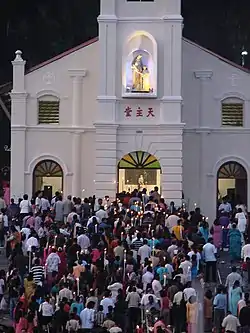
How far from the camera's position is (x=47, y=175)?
4409 centimetres

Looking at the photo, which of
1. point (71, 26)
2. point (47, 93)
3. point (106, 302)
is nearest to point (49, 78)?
point (47, 93)

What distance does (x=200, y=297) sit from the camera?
25.7 m

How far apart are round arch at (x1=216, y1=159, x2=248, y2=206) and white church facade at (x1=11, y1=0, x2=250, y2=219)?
0.04m

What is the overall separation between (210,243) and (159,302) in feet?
15.6

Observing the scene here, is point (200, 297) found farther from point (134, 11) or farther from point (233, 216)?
point (134, 11)

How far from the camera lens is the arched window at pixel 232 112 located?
44.3 metres

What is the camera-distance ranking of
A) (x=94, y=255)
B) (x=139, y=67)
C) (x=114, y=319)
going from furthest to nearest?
(x=139, y=67), (x=94, y=255), (x=114, y=319)

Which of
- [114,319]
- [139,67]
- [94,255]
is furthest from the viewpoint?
[139,67]

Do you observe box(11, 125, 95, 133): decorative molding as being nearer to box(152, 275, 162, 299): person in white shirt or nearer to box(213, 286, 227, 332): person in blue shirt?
box(152, 275, 162, 299): person in white shirt

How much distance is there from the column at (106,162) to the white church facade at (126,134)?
0.04 meters

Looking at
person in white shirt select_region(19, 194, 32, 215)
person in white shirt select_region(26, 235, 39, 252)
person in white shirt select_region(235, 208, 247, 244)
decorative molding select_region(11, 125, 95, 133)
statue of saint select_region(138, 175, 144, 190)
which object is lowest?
person in white shirt select_region(26, 235, 39, 252)

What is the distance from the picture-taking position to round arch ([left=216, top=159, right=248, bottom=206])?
1732 inches

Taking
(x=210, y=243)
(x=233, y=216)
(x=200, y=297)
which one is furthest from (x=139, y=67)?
(x=200, y=297)

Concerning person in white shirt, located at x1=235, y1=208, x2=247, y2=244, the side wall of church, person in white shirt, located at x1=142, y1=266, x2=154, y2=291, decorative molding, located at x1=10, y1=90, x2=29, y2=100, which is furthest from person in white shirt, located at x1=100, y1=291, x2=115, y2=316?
decorative molding, located at x1=10, y1=90, x2=29, y2=100
